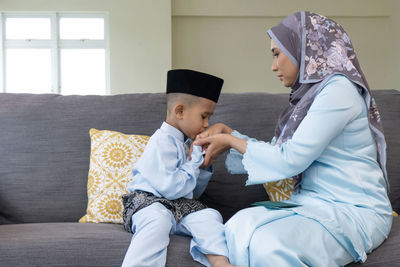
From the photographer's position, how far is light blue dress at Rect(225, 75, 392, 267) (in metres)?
1.55

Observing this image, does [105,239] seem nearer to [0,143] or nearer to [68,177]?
[68,177]

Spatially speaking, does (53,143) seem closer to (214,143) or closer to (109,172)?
(109,172)

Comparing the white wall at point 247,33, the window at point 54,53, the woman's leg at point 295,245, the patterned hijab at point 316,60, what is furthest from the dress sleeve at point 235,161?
the white wall at point 247,33

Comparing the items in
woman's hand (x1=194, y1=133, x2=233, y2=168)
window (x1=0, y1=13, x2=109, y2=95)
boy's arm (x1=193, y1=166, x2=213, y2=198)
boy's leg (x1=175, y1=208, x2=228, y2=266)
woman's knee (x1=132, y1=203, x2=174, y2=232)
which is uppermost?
window (x1=0, y1=13, x2=109, y2=95)

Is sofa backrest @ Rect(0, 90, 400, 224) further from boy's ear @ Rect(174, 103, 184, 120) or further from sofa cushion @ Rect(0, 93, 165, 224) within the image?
boy's ear @ Rect(174, 103, 184, 120)

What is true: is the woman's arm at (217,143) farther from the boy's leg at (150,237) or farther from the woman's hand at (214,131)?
the boy's leg at (150,237)

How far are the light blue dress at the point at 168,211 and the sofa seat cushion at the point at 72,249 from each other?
0.13ft

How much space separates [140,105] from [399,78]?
302 inches

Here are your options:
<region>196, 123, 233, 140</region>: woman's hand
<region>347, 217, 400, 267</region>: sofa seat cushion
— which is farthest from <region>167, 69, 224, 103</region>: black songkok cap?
<region>347, 217, 400, 267</region>: sofa seat cushion

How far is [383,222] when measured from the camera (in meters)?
1.72

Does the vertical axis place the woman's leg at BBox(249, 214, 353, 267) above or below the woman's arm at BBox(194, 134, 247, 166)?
below

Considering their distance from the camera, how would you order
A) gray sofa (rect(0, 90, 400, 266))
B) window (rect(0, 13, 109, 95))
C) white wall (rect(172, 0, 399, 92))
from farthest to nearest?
white wall (rect(172, 0, 399, 92)) → window (rect(0, 13, 109, 95)) → gray sofa (rect(0, 90, 400, 266))

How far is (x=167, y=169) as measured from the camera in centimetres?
187

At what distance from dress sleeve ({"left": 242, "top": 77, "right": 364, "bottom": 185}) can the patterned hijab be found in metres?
0.05
